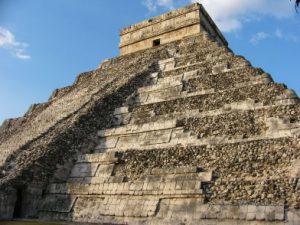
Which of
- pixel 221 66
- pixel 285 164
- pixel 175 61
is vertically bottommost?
pixel 285 164

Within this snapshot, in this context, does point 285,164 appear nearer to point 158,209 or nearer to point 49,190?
point 158,209

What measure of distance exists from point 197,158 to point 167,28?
1048cm

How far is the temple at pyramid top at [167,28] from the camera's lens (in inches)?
715

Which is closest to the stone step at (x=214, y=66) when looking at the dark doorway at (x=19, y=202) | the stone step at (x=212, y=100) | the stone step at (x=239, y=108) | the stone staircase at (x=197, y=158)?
the stone staircase at (x=197, y=158)

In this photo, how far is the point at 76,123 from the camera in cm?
1239

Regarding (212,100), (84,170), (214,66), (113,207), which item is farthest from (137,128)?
(214,66)

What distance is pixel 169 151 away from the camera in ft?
33.6

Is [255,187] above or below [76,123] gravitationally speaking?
below

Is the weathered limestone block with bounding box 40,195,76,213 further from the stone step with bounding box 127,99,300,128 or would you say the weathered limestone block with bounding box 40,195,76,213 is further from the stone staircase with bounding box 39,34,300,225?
the stone step with bounding box 127,99,300,128

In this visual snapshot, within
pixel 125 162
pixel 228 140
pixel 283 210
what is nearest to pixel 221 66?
pixel 228 140

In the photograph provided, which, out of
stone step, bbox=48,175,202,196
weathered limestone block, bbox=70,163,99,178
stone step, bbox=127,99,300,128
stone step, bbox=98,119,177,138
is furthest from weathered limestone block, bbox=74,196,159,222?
stone step, bbox=127,99,300,128

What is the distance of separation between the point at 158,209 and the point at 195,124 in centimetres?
287

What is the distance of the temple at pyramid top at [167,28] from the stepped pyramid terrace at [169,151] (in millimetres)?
3022

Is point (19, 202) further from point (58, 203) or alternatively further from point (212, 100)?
point (212, 100)
